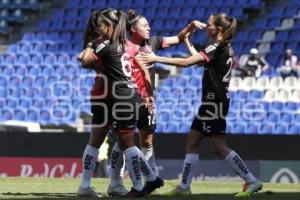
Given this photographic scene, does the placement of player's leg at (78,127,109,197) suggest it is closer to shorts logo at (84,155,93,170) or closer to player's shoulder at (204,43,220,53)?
shorts logo at (84,155,93,170)

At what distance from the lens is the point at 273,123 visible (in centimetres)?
2006

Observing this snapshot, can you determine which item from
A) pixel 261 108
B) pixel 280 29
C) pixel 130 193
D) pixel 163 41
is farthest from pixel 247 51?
pixel 130 193

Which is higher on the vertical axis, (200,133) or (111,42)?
(111,42)

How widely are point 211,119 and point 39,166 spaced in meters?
9.29

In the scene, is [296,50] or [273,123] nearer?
[273,123]

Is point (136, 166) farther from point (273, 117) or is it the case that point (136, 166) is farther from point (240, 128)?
point (273, 117)

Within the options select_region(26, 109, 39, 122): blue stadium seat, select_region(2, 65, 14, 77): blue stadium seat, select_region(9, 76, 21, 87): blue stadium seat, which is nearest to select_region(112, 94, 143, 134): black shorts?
select_region(26, 109, 39, 122): blue stadium seat

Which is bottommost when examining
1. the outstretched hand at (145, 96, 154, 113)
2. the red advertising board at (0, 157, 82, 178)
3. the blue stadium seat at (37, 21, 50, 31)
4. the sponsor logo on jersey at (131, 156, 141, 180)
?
the red advertising board at (0, 157, 82, 178)

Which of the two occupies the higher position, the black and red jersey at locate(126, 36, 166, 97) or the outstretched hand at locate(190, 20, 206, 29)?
the outstretched hand at locate(190, 20, 206, 29)

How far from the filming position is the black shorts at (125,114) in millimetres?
9125

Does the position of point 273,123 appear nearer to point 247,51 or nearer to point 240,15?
point 247,51

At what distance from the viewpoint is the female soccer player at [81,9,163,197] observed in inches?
360

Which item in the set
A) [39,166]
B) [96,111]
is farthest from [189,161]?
[39,166]

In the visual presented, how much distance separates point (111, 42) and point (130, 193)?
5.52ft
